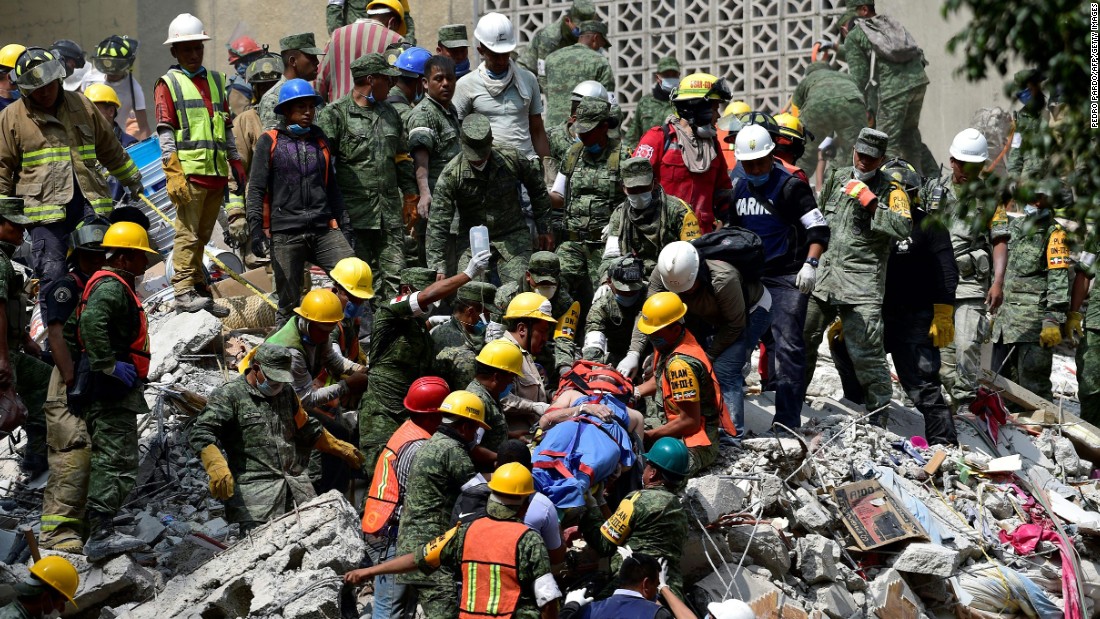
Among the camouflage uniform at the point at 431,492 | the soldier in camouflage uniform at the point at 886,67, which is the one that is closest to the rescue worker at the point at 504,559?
the camouflage uniform at the point at 431,492

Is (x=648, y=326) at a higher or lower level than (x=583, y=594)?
higher

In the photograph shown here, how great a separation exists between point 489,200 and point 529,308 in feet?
5.79

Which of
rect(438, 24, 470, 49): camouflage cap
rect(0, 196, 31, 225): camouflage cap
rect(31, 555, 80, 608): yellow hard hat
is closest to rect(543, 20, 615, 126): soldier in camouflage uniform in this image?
rect(438, 24, 470, 49): camouflage cap

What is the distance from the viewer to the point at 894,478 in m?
11.0

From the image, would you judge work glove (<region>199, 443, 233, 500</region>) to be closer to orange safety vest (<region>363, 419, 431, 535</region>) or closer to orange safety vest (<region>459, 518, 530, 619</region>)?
orange safety vest (<region>363, 419, 431, 535</region>)

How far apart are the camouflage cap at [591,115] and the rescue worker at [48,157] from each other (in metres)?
3.55

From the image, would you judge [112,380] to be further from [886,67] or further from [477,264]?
[886,67]

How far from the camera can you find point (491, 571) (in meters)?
7.72

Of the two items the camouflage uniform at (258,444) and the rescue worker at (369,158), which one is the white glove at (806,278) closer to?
the rescue worker at (369,158)

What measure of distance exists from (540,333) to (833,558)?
2.39 m

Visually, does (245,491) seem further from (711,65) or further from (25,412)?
(711,65)

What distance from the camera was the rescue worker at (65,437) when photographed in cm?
914

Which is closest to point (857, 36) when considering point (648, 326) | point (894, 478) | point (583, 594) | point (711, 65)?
point (711, 65)

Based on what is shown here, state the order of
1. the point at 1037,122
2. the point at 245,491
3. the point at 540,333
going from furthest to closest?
the point at 540,333 → the point at 245,491 → the point at 1037,122
